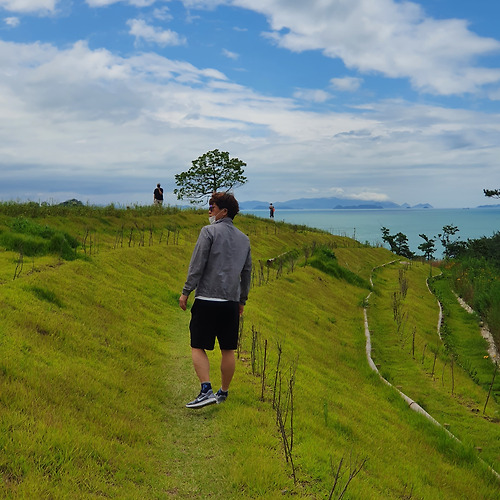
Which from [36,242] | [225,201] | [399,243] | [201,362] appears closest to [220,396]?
[201,362]

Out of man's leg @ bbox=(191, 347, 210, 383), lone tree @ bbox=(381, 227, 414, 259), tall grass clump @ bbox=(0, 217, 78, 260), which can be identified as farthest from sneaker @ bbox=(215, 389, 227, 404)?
lone tree @ bbox=(381, 227, 414, 259)

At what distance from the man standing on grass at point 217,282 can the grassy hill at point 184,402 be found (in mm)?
1060

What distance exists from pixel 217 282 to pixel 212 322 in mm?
512

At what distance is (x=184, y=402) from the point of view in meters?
6.50

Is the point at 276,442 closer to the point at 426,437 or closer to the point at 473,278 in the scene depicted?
the point at 426,437

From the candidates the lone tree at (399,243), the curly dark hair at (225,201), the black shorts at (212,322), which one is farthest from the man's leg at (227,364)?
the lone tree at (399,243)

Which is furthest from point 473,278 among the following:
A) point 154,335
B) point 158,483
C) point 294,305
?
point 158,483

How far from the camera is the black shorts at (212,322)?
5508mm

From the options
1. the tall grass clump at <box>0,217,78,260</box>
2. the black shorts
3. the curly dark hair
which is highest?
the curly dark hair

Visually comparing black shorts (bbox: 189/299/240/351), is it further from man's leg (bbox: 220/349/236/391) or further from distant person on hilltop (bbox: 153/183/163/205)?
distant person on hilltop (bbox: 153/183/163/205)

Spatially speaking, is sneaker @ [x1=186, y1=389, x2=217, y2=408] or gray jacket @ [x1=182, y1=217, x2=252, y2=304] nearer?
gray jacket @ [x1=182, y1=217, x2=252, y2=304]

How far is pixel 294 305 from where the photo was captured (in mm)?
15406

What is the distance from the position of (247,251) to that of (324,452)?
2.69 metres

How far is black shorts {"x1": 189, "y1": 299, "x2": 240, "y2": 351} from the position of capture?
5.51 metres
